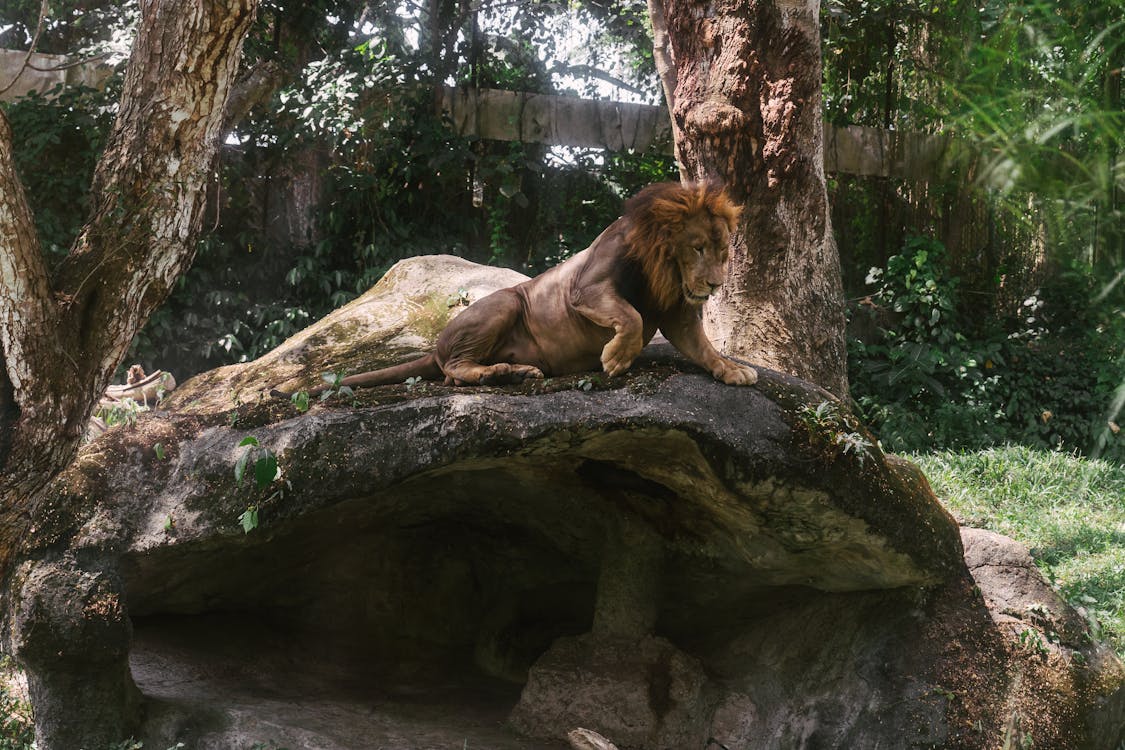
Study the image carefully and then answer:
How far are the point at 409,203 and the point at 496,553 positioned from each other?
16.5ft

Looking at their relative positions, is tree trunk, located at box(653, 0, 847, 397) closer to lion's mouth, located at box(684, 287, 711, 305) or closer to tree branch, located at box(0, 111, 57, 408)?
lion's mouth, located at box(684, 287, 711, 305)

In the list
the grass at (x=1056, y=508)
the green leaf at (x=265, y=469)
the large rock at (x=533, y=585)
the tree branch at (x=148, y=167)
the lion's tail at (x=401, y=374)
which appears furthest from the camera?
the grass at (x=1056, y=508)

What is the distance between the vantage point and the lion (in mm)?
3881

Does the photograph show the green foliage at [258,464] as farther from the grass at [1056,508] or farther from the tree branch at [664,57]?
the grass at [1056,508]

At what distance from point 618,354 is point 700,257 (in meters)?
0.46

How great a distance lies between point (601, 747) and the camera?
3.88m

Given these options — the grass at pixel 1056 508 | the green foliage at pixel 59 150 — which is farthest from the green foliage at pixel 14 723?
the green foliage at pixel 59 150

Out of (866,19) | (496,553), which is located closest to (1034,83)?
(496,553)

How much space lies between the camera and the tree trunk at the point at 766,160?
225 inches

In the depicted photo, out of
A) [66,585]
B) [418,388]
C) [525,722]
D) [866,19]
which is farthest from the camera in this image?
[866,19]

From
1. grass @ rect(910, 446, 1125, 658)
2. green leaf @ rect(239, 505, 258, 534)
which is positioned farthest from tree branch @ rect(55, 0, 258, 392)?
grass @ rect(910, 446, 1125, 658)

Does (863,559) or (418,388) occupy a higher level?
(418,388)

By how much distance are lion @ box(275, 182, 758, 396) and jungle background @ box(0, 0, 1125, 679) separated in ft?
15.1

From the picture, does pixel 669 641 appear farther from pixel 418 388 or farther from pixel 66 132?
pixel 66 132
